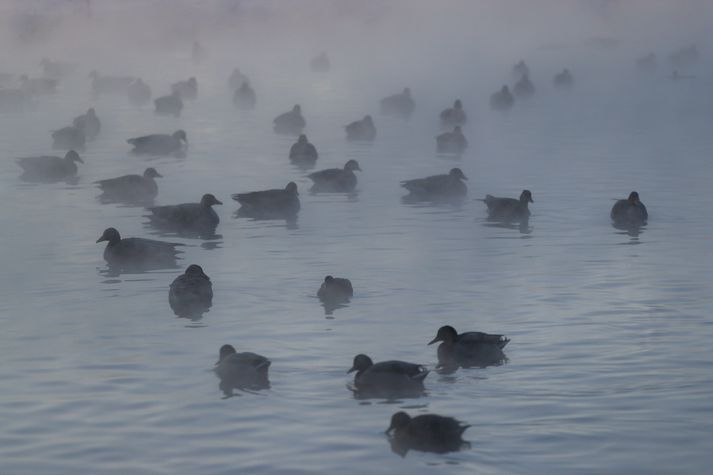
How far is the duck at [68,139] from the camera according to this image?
Result: 159 ft

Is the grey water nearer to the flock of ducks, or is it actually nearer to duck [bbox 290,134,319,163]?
the flock of ducks

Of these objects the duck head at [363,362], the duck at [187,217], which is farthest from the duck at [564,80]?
the duck head at [363,362]

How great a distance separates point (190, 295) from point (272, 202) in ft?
35.2

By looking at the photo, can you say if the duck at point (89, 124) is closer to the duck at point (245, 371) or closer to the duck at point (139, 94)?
the duck at point (139, 94)

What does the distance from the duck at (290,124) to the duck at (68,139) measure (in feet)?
27.6

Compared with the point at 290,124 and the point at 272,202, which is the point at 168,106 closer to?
the point at 290,124

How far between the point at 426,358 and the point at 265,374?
9.01 feet

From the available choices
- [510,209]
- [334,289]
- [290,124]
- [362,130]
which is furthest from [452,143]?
[334,289]

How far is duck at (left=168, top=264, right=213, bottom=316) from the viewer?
938 inches

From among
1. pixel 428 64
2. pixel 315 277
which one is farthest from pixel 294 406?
pixel 428 64

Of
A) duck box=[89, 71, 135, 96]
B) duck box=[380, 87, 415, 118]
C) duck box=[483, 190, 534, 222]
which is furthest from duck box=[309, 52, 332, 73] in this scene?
duck box=[483, 190, 534, 222]

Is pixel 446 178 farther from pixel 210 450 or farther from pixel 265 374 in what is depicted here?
pixel 210 450

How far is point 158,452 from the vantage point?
52.4 ft

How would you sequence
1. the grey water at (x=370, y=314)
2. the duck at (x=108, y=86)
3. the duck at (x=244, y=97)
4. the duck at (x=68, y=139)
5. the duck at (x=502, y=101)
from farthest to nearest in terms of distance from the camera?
1. the duck at (x=108, y=86)
2. the duck at (x=244, y=97)
3. the duck at (x=502, y=101)
4. the duck at (x=68, y=139)
5. the grey water at (x=370, y=314)
